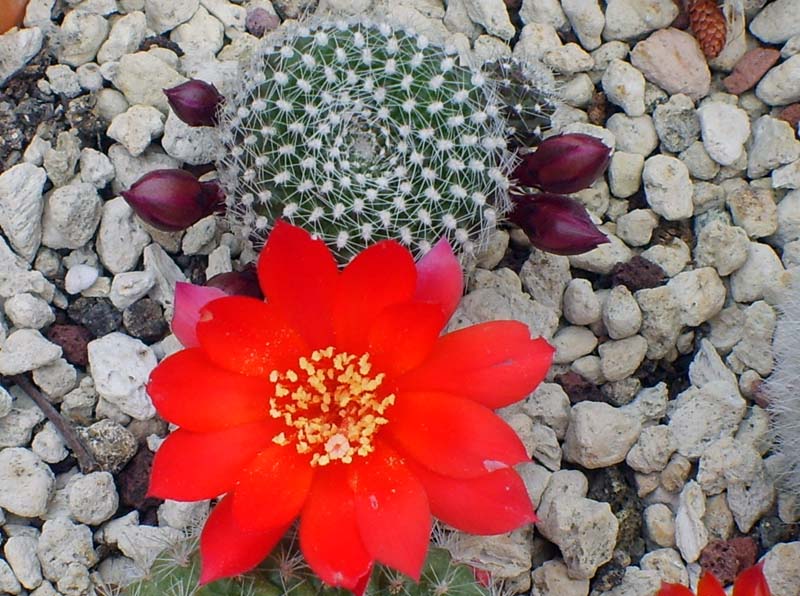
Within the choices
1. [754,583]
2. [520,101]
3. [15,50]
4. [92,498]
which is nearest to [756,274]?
[520,101]

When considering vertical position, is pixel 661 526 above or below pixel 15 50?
below

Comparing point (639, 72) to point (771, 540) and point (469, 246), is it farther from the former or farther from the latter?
point (771, 540)

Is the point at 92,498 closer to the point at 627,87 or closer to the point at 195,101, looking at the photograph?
the point at 195,101

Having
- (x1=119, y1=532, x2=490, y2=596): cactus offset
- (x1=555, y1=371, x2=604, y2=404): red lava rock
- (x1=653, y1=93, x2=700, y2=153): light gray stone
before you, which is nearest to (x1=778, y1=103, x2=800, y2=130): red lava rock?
(x1=653, y1=93, x2=700, y2=153): light gray stone

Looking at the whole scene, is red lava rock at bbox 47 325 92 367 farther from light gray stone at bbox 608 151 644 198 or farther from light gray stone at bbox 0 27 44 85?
light gray stone at bbox 608 151 644 198

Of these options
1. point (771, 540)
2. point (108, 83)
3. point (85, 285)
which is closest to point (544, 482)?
point (771, 540)

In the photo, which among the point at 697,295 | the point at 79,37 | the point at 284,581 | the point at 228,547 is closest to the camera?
the point at 228,547
